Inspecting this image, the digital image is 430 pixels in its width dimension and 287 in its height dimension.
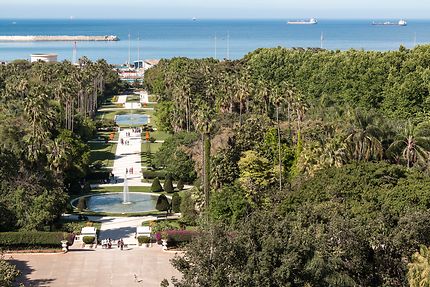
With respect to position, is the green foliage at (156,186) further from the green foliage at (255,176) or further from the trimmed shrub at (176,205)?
the green foliage at (255,176)

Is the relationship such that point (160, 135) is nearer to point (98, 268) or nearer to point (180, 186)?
point (180, 186)

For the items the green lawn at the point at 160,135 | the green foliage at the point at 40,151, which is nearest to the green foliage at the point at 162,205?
the green foliage at the point at 40,151

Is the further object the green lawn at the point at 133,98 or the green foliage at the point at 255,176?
the green lawn at the point at 133,98

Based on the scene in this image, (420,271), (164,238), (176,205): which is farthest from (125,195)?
(420,271)

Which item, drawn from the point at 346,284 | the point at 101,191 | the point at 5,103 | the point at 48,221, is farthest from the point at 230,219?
the point at 5,103

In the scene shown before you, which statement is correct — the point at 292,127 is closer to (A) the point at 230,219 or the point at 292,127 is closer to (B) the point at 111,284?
(A) the point at 230,219

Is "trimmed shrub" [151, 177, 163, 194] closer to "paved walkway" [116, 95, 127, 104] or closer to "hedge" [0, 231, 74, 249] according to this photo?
"hedge" [0, 231, 74, 249]
